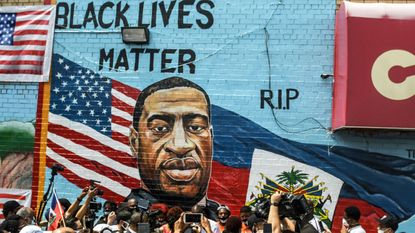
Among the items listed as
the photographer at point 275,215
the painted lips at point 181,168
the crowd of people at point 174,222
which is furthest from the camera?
the painted lips at point 181,168

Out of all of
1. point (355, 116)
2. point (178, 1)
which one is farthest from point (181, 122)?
point (355, 116)

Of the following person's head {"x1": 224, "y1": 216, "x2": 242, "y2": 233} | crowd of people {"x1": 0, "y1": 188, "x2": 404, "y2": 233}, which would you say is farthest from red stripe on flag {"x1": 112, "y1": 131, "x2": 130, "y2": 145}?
person's head {"x1": 224, "y1": 216, "x2": 242, "y2": 233}

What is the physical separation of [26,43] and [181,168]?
13.9 ft

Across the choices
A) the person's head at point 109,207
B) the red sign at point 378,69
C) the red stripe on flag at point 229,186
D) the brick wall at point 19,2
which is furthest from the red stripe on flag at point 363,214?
the brick wall at point 19,2

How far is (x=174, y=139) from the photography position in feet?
37.6

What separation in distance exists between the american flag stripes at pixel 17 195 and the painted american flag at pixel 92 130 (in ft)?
2.52

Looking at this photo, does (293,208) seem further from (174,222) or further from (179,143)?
(179,143)

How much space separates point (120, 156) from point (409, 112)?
A: 553 cm

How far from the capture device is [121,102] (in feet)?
38.7

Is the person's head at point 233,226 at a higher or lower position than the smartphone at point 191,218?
lower

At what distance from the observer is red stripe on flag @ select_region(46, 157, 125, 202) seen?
11.6m

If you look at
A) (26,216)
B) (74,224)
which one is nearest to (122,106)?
(74,224)

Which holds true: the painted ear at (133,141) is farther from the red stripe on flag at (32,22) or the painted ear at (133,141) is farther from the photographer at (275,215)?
the photographer at (275,215)

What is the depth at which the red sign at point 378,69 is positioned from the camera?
10383mm
